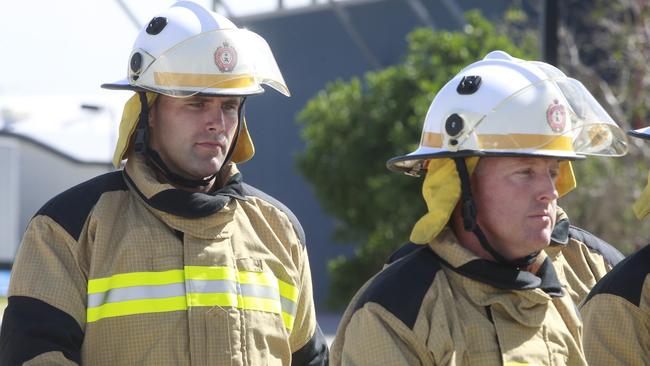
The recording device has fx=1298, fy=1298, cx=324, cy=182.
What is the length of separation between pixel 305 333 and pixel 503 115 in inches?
48.6

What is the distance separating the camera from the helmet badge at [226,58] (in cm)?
449

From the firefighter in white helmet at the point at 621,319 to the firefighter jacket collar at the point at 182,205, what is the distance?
127cm

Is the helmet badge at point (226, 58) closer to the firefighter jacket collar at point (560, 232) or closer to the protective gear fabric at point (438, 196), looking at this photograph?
the protective gear fabric at point (438, 196)

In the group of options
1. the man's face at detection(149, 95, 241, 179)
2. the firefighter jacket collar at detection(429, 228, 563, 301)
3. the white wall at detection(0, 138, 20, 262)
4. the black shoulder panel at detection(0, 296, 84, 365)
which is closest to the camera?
the firefighter jacket collar at detection(429, 228, 563, 301)

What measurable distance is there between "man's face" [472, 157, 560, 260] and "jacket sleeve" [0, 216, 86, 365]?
1293mm

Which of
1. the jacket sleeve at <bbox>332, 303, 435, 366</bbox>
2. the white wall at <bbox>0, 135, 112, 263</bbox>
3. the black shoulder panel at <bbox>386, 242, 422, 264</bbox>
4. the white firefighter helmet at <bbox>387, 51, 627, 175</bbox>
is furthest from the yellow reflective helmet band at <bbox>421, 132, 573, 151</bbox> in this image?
the white wall at <bbox>0, 135, 112, 263</bbox>

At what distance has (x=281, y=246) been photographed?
14.7ft

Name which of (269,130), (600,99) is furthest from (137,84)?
(269,130)

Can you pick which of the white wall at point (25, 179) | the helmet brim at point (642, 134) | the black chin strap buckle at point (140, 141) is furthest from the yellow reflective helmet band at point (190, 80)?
the white wall at point (25, 179)

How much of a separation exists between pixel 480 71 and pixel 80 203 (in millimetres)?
1363

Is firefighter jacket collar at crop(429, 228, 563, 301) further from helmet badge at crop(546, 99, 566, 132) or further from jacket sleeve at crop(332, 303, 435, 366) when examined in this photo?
helmet badge at crop(546, 99, 566, 132)

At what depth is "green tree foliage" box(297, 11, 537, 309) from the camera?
1533cm

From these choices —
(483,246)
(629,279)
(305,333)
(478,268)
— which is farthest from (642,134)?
(305,333)

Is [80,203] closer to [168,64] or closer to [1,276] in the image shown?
[168,64]
